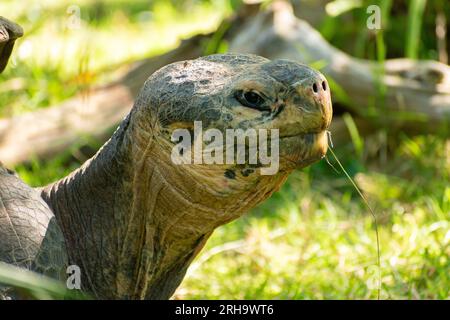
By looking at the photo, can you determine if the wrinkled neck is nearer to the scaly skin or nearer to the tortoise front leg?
the scaly skin

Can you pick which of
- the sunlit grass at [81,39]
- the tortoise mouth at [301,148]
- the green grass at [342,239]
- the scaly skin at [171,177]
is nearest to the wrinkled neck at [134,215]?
the scaly skin at [171,177]

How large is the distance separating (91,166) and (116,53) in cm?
433

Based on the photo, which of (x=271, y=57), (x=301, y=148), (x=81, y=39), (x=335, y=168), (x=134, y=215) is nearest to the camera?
(x=301, y=148)

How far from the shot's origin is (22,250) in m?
2.42

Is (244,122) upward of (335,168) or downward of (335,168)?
upward

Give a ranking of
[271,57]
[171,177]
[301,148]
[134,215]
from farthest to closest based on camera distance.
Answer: [271,57] < [134,215] < [171,177] < [301,148]

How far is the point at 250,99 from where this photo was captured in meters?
2.17

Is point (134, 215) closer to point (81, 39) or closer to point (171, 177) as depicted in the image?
point (171, 177)

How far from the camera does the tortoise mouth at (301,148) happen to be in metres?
2.14

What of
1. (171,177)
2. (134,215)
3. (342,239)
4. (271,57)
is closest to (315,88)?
(171,177)

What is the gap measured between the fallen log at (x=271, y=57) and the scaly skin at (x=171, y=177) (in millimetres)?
2081

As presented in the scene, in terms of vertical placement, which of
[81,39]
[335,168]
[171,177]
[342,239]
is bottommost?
[342,239]

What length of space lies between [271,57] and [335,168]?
92 centimetres
